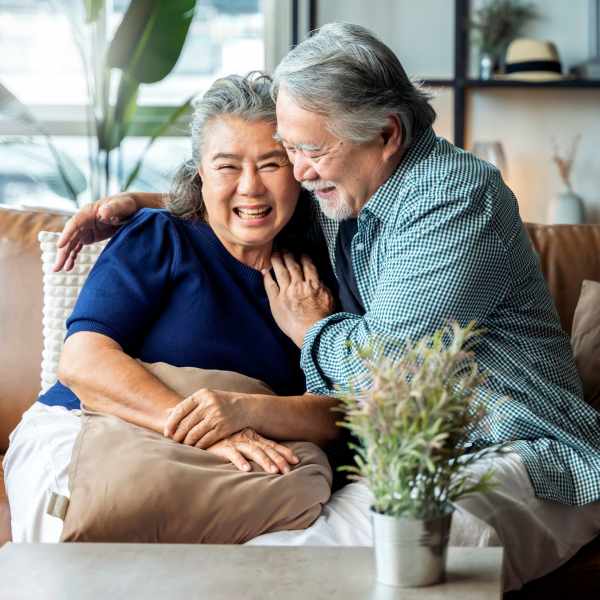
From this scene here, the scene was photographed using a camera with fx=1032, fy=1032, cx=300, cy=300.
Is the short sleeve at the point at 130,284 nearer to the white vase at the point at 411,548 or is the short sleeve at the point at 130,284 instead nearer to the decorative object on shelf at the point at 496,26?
the white vase at the point at 411,548

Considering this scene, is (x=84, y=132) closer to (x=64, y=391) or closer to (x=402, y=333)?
(x=64, y=391)

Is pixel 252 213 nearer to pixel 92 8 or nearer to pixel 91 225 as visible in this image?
pixel 91 225

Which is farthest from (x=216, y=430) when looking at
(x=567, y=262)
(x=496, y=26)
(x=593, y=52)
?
(x=593, y=52)

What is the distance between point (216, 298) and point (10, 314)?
22.8 inches

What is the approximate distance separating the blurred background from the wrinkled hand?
2.34 meters

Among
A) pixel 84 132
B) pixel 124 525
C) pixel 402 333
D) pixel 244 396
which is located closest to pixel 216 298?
pixel 244 396

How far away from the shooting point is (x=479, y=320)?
1678 mm

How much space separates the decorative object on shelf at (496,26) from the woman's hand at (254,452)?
3.64 metres

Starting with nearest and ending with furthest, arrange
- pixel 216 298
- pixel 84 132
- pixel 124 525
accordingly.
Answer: pixel 124 525 < pixel 216 298 < pixel 84 132

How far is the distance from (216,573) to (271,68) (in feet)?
12.8

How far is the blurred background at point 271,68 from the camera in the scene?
4645 mm

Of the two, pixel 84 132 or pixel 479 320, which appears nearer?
pixel 479 320

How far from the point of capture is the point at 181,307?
6.25ft

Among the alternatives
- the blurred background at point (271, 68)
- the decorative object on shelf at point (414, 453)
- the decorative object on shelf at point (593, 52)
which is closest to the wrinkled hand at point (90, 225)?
the decorative object on shelf at point (414, 453)
